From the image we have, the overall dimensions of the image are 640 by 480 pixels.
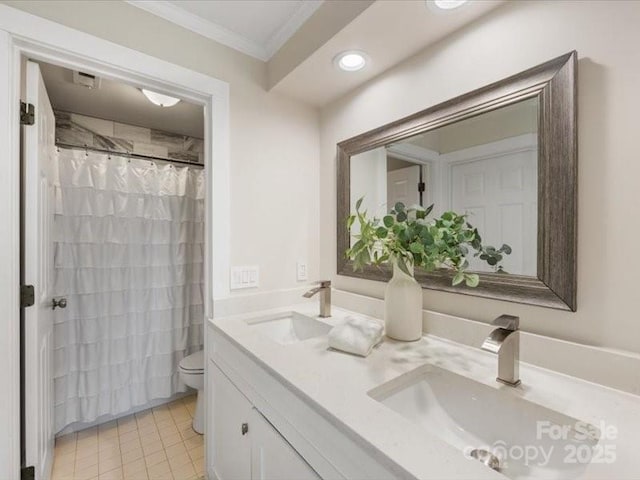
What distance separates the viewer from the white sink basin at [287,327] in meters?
1.40

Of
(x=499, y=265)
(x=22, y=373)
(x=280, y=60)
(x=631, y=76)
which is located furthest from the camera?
(x=280, y=60)

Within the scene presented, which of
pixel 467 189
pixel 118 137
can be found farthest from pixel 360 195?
pixel 118 137

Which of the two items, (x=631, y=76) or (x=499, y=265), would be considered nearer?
(x=631, y=76)

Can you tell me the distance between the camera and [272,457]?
0.89 m

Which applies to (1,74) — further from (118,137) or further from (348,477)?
(348,477)

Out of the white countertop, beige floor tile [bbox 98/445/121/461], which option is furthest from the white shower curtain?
the white countertop

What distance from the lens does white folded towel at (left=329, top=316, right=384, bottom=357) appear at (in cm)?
96

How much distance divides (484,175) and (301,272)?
3.36 ft

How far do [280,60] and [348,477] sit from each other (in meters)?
1.66

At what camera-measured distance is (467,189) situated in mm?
1103

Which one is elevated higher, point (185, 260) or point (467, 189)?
point (467, 189)

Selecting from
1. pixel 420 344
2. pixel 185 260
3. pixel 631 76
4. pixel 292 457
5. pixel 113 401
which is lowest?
pixel 113 401

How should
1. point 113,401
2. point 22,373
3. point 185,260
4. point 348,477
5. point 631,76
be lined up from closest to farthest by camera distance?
1. point 348,477
2. point 631,76
3. point 22,373
4. point 113,401
5. point 185,260

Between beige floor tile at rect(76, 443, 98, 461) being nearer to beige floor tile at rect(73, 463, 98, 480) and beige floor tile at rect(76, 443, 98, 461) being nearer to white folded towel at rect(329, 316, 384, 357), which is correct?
beige floor tile at rect(73, 463, 98, 480)
